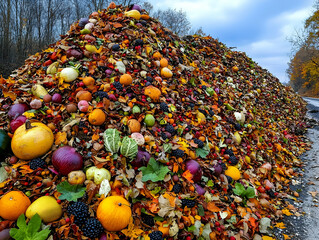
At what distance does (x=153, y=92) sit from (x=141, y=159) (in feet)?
4.32

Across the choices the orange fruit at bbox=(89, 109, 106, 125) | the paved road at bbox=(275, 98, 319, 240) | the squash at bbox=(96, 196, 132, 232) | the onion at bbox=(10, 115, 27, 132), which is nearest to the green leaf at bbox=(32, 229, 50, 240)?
the squash at bbox=(96, 196, 132, 232)

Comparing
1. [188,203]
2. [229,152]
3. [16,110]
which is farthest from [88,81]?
[229,152]

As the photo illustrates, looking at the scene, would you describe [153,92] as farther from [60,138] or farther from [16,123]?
[16,123]

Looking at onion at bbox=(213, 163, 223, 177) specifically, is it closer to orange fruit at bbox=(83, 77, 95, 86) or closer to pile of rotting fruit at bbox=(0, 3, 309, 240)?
pile of rotting fruit at bbox=(0, 3, 309, 240)

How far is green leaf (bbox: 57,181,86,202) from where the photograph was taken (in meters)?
1.87

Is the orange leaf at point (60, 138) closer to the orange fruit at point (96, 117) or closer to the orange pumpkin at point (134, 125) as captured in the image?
the orange fruit at point (96, 117)

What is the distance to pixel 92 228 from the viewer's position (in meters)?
1.73

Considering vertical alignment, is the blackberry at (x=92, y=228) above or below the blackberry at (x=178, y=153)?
below

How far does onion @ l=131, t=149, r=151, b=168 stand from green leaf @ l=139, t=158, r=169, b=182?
0.28 feet

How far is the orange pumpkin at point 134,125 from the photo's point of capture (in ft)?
8.77

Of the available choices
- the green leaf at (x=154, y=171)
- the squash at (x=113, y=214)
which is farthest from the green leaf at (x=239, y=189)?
the squash at (x=113, y=214)

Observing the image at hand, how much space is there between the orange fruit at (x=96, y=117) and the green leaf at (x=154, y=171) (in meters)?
0.94

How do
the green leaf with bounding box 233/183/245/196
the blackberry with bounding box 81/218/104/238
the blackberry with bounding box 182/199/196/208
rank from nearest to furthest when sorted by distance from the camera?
the blackberry with bounding box 81/218/104/238 < the blackberry with bounding box 182/199/196/208 < the green leaf with bounding box 233/183/245/196

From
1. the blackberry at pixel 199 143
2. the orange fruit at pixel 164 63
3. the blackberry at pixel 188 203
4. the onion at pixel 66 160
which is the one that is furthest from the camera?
the orange fruit at pixel 164 63
